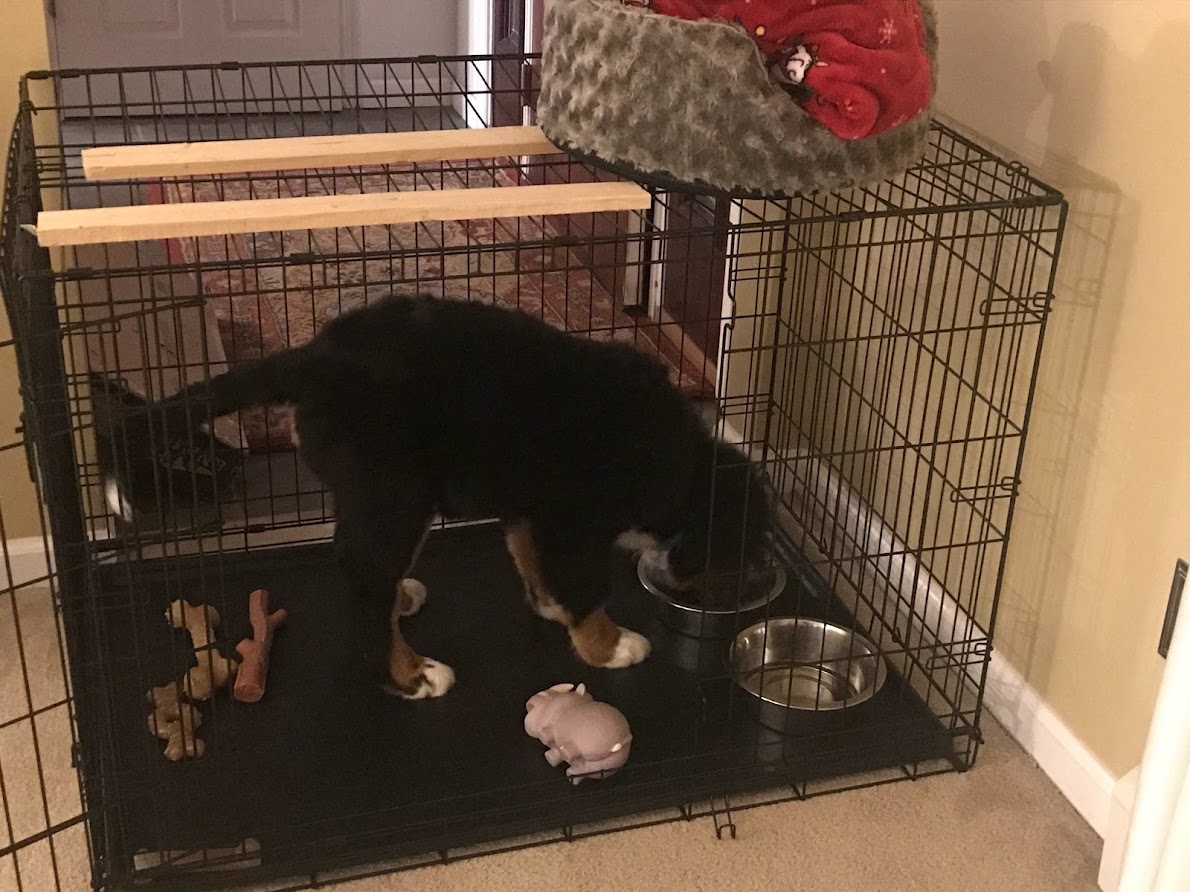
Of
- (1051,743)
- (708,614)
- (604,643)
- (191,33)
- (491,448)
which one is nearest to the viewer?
(491,448)

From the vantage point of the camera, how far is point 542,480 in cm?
180

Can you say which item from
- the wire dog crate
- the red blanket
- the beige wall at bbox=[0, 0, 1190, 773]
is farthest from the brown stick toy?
the red blanket

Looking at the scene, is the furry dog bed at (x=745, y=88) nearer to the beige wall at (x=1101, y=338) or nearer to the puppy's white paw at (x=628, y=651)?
the beige wall at (x=1101, y=338)

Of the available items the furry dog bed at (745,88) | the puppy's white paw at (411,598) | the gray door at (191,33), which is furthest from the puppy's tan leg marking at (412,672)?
the gray door at (191,33)

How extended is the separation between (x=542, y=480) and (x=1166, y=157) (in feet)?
2.97

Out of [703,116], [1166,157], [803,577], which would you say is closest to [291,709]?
[803,577]

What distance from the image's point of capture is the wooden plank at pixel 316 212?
4.42ft

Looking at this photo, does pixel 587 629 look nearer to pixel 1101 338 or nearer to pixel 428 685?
pixel 428 685

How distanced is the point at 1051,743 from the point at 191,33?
4568 millimetres

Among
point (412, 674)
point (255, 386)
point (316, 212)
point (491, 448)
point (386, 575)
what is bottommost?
point (412, 674)

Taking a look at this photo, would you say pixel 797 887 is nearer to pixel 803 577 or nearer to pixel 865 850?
pixel 865 850

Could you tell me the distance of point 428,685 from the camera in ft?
6.35

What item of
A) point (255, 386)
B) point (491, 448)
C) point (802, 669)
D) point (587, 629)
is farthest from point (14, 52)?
point (802, 669)

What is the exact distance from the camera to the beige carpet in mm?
1691
